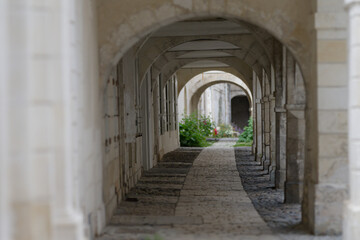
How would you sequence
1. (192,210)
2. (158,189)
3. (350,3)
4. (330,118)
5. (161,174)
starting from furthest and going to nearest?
(161,174) → (158,189) → (192,210) → (330,118) → (350,3)

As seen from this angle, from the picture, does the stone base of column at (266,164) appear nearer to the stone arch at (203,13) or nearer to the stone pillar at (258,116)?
the stone pillar at (258,116)

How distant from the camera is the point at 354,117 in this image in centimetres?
380

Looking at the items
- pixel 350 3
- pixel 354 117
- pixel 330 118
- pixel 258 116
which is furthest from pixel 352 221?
pixel 258 116

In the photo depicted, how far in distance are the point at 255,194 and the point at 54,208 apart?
537 centimetres

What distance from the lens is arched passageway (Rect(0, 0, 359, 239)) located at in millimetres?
2711

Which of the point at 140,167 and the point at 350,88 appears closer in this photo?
the point at 350,88

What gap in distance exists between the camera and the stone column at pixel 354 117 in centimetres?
374

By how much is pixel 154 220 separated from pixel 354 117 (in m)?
2.87

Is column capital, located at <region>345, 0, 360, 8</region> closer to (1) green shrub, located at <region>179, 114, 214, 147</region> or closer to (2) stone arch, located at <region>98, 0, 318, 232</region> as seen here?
(2) stone arch, located at <region>98, 0, 318, 232</region>

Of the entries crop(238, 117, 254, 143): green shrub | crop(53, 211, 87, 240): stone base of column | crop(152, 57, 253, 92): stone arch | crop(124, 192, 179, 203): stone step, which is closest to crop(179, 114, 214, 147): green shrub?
crop(238, 117, 254, 143): green shrub

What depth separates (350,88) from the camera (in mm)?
3850

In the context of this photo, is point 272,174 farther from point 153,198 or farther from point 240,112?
point 240,112

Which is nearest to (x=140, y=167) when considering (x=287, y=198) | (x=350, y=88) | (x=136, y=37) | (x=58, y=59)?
(x=287, y=198)

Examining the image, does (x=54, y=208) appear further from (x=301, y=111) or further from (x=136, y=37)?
(x=301, y=111)
